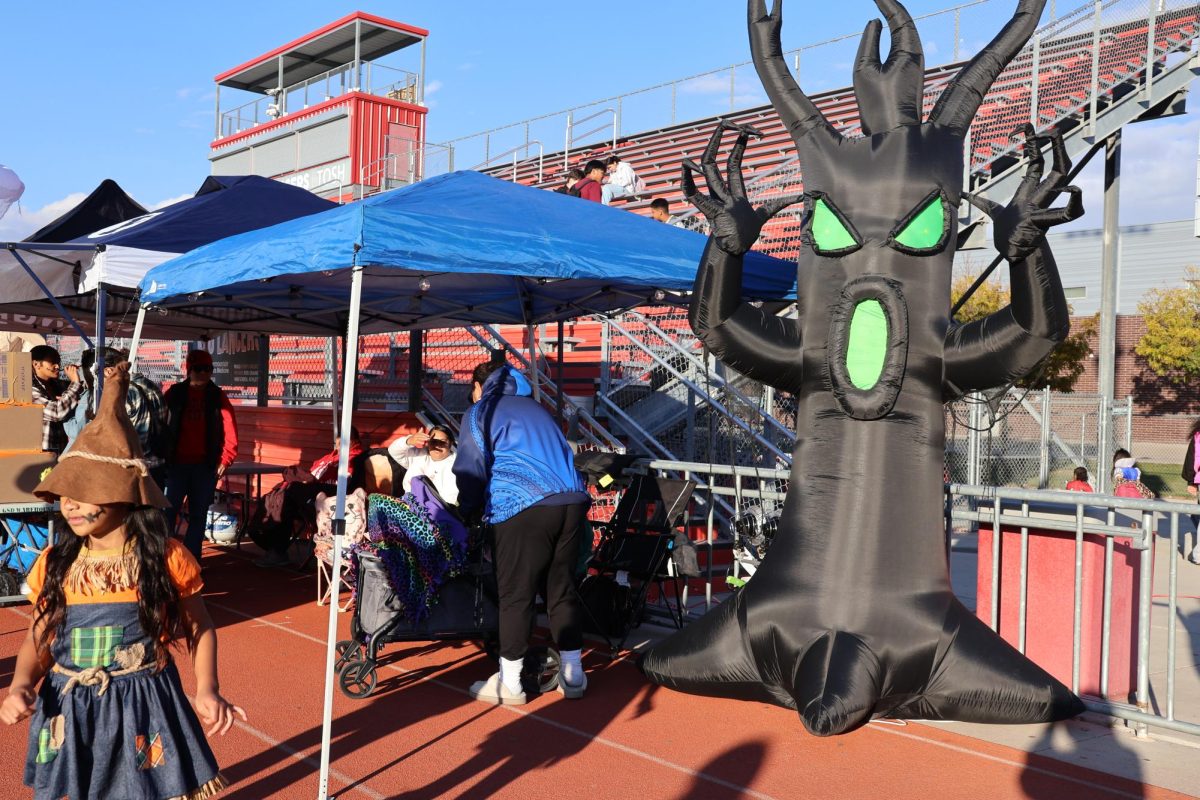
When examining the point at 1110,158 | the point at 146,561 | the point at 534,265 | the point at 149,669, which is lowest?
the point at 149,669

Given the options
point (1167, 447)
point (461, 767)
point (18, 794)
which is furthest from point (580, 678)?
point (1167, 447)

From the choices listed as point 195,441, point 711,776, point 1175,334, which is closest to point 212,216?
point 195,441

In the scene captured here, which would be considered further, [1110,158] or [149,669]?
[1110,158]

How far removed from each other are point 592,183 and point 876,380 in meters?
8.61

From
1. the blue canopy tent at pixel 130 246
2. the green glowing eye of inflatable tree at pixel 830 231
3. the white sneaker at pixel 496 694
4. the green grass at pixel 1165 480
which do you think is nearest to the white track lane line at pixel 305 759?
the white sneaker at pixel 496 694

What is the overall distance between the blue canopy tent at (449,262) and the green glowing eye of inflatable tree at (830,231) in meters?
1.39

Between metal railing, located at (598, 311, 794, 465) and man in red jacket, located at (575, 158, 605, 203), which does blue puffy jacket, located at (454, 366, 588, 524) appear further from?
man in red jacket, located at (575, 158, 605, 203)

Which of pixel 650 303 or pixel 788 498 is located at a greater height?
pixel 650 303

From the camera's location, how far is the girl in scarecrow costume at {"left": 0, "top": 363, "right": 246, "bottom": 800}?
324cm

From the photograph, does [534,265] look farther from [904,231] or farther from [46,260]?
[46,260]

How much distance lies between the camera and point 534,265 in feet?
20.2

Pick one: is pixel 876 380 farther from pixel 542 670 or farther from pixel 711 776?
pixel 542 670

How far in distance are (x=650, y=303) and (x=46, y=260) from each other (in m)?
4.60

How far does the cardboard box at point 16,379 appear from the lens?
8.46m
